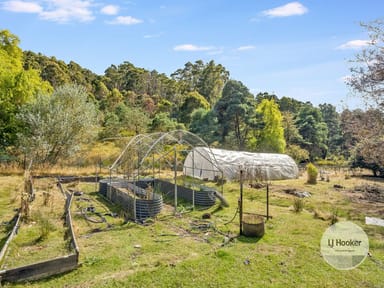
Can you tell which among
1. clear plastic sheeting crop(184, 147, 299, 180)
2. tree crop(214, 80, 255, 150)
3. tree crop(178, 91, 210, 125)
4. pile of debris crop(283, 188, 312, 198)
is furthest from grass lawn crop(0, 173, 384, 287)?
tree crop(178, 91, 210, 125)

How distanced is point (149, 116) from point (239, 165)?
16.9m

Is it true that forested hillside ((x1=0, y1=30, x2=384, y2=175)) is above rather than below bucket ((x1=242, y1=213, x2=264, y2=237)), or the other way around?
above

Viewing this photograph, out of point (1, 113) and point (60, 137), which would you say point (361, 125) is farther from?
point (1, 113)

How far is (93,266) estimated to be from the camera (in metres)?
5.14

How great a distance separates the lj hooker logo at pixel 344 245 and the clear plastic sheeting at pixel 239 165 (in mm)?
7981

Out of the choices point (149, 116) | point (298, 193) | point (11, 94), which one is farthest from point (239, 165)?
point (149, 116)

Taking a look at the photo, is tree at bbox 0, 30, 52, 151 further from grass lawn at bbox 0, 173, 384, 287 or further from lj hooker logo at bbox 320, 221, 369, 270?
lj hooker logo at bbox 320, 221, 369, 270

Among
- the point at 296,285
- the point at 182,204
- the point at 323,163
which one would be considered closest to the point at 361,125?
the point at 296,285

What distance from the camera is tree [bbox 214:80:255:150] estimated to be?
2595 centimetres

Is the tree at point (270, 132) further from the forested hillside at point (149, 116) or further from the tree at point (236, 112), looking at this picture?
the tree at point (236, 112)

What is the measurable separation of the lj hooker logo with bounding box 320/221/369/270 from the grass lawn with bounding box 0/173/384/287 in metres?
0.16

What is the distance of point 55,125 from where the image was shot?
16562mm

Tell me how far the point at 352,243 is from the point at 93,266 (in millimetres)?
5916

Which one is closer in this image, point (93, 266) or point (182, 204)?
point (93, 266)
